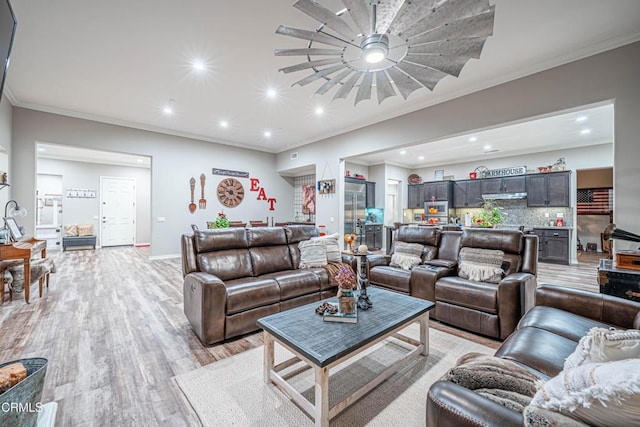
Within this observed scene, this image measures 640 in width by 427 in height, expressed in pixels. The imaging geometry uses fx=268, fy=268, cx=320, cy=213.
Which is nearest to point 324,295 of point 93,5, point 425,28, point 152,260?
point 425,28

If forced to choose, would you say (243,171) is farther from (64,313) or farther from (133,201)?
(64,313)

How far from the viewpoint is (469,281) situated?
2.97 meters

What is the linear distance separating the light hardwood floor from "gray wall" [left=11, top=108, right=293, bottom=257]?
2.08 metres

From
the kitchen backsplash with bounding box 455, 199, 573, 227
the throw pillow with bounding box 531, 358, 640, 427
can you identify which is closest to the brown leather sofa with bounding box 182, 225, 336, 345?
the throw pillow with bounding box 531, 358, 640, 427

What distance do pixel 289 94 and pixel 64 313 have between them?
14.2 ft

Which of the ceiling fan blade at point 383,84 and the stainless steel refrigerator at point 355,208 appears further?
the stainless steel refrigerator at point 355,208

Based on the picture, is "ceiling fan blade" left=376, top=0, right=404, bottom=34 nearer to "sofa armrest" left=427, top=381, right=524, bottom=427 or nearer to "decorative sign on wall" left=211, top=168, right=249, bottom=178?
"sofa armrest" left=427, top=381, right=524, bottom=427

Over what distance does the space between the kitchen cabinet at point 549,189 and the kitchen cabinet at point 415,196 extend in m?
3.00

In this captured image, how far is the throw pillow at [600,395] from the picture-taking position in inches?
25.1

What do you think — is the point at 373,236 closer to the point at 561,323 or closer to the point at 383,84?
the point at 383,84

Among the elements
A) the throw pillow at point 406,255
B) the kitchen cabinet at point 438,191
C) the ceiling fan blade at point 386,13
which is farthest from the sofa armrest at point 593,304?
the kitchen cabinet at point 438,191

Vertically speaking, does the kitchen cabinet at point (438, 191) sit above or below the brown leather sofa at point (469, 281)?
above

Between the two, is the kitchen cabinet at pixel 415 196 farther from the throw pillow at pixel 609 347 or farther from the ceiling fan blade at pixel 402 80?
the throw pillow at pixel 609 347

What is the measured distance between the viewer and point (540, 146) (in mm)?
7004
